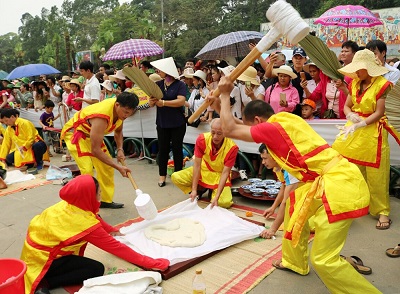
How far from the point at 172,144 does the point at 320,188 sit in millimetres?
3144

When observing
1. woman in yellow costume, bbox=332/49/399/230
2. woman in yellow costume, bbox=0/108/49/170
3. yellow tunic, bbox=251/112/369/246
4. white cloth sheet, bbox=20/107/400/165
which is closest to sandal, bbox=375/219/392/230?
woman in yellow costume, bbox=332/49/399/230

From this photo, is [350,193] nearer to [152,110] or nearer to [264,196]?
[264,196]

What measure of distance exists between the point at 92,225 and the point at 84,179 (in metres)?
0.32

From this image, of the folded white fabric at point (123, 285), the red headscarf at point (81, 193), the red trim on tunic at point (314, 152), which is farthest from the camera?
the red headscarf at point (81, 193)

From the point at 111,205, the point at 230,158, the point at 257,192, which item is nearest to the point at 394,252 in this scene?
the point at 257,192

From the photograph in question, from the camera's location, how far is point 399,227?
3699mm

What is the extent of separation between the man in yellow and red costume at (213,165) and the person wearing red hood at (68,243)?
5.00 ft

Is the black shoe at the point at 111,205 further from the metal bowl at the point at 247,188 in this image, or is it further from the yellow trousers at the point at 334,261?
the yellow trousers at the point at 334,261

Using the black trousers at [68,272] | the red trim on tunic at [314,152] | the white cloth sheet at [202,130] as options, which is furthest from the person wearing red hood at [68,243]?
the white cloth sheet at [202,130]

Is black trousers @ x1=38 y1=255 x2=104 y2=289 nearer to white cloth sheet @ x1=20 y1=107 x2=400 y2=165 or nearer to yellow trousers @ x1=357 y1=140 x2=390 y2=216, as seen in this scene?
yellow trousers @ x1=357 y1=140 x2=390 y2=216

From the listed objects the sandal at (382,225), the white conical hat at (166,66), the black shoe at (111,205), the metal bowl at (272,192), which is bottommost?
the black shoe at (111,205)

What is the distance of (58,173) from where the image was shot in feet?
20.2

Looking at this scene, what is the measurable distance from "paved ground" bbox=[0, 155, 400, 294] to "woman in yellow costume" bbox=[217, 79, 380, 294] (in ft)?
1.66

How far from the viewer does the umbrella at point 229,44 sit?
19.6 ft
